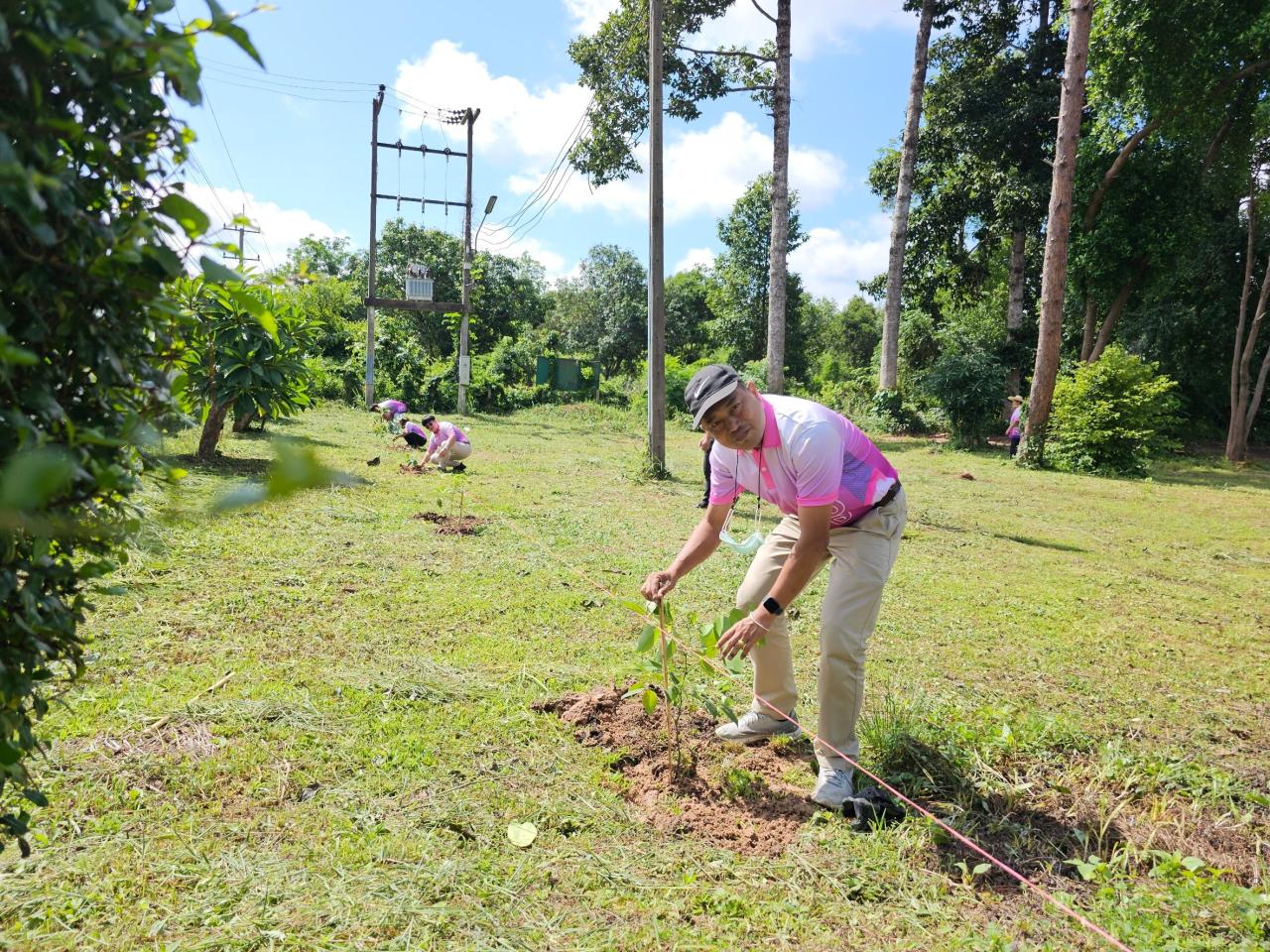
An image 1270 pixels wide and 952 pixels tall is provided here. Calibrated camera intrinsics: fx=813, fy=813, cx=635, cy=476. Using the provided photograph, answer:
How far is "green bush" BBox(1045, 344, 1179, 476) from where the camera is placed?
15.5 meters

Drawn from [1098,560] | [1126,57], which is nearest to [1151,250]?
[1126,57]

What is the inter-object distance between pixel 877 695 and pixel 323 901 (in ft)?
9.47

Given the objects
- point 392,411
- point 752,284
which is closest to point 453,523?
point 392,411

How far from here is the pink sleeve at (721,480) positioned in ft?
12.0

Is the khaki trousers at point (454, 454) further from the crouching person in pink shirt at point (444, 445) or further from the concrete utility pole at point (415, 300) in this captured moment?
the concrete utility pole at point (415, 300)

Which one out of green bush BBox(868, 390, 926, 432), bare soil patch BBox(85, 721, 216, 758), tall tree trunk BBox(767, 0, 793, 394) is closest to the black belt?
bare soil patch BBox(85, 721, 216, 758)

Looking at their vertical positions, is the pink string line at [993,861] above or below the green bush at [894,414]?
below

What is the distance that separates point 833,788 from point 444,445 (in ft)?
30.2

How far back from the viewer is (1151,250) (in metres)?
19.1

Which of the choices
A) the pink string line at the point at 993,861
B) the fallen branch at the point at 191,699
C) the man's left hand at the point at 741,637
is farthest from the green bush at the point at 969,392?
the fallen branch at the point at 191,699

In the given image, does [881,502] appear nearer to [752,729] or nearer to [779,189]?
[752,729]

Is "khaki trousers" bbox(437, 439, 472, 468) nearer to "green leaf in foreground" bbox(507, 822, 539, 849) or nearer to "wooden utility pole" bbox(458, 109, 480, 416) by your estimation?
"green leaf in foreground" bbox(507, 822, 539, 849)

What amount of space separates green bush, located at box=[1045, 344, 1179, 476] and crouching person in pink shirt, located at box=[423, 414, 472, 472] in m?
11.6

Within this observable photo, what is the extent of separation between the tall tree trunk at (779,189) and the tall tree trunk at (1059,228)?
4886 millimetres
